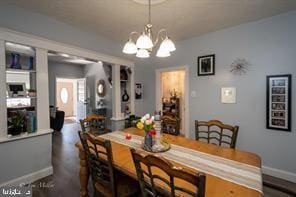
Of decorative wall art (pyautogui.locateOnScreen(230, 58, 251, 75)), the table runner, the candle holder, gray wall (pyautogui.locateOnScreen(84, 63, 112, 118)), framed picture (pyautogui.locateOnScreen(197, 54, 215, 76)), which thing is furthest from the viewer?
gray wall (pyautogui.locateOnScreen(84, 63, 112, 118))

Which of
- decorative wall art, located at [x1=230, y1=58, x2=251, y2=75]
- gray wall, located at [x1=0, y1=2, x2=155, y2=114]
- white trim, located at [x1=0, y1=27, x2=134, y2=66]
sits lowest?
decorative wall art, located at [x1=230, y1=58, x2=251, y2=75]

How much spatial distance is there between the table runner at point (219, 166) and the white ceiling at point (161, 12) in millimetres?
1887

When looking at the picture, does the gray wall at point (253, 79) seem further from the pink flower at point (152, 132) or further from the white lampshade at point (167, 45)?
the pink flower at point (152, 132)

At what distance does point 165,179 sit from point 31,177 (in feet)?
7.78

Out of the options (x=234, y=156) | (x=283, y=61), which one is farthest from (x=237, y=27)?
(x=234, y=156)

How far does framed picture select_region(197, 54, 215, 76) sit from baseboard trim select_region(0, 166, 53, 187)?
332cm

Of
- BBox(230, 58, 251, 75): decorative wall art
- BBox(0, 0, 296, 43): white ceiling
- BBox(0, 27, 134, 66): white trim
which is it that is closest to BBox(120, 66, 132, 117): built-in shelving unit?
BBox(0, 27, 134, 66): white trim

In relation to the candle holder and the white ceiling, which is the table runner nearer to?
the candle holder

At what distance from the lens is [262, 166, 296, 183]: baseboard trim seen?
8.19 ft

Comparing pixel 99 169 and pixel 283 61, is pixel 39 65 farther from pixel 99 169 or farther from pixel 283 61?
pixel 283 61

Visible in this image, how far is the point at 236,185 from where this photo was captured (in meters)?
1.09

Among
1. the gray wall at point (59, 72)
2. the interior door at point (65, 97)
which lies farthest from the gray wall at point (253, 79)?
the interior door at point (65, 97)

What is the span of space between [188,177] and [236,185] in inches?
19.1

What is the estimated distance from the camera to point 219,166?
1.35 metres
